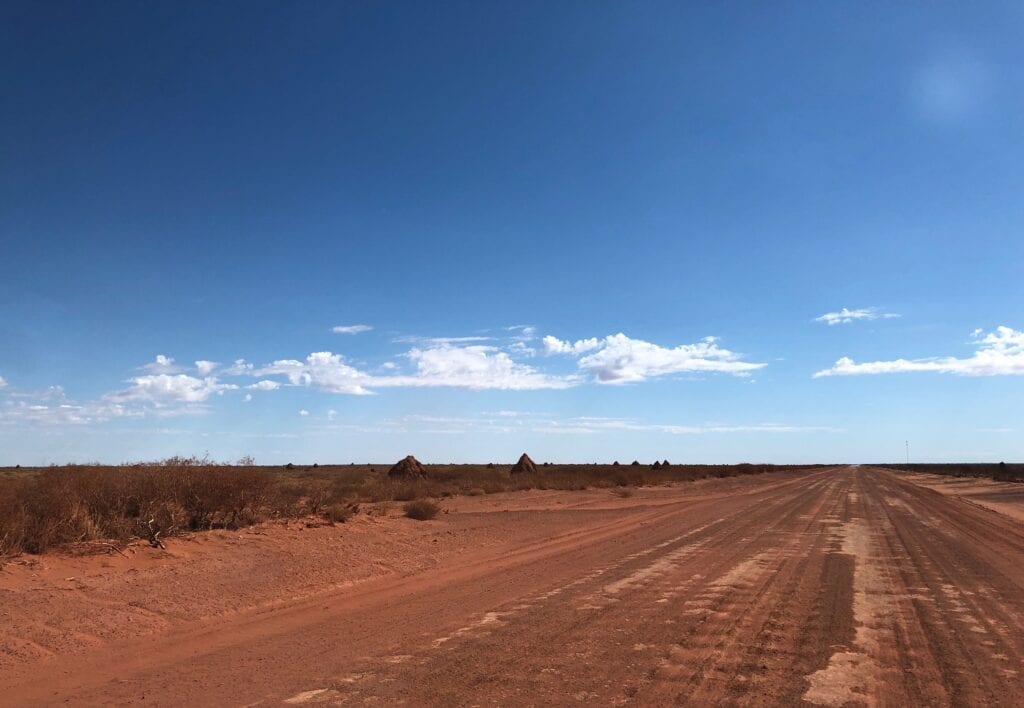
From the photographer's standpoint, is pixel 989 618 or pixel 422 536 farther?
pixel 422 536

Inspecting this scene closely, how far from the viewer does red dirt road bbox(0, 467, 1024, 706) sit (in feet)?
22.0

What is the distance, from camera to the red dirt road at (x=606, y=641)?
671cm

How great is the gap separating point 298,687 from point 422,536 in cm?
1274

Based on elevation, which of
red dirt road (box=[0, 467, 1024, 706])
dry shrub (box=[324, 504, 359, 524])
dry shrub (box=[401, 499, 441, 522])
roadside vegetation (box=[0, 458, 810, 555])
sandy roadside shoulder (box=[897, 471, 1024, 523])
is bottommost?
sandy roadside shoulder (box=[897, 471, 1024, 523])

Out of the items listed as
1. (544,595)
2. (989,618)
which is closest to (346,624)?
(544,595)

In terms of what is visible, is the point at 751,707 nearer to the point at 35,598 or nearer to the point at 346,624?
the point at 346,624

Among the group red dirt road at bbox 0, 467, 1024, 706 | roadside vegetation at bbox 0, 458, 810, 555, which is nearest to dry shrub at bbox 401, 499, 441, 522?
roadside vegetation at bbox 0, 458, 810, 555

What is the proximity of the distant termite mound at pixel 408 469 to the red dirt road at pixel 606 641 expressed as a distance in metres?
34.6

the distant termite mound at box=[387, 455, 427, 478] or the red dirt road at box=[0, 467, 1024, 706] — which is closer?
the red dirt road at box=[0, 467, 1024, 706]

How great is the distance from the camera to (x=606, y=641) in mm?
8312

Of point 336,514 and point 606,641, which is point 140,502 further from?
point 606,641

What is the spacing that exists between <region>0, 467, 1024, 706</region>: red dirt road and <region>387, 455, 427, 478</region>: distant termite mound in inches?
1363

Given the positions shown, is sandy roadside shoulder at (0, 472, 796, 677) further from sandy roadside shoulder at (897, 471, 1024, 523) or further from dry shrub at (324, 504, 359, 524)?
sandy roadside shoulder at (897, 471, 1024, 523)

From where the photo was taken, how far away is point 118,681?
7.35m
